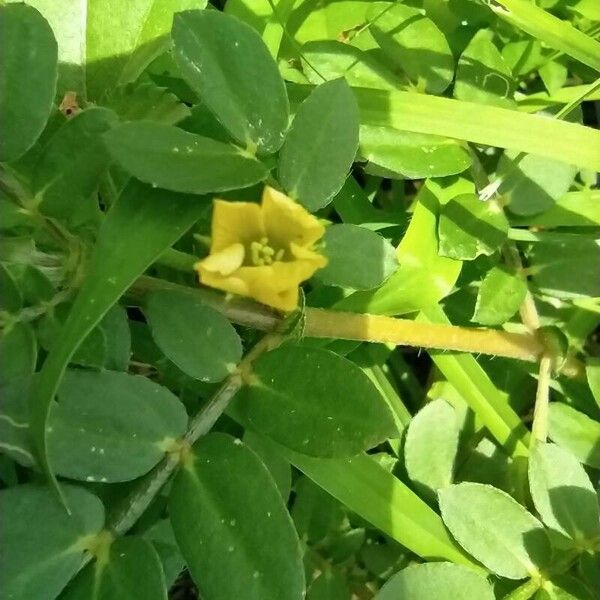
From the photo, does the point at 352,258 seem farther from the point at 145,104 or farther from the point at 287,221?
the point at 145,104

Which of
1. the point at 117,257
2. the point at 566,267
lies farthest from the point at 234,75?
the point at 566,267

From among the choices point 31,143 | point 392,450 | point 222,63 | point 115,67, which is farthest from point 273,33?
point 392,450

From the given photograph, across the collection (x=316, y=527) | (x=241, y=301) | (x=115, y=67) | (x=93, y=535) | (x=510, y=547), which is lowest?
(x=316, y=527)

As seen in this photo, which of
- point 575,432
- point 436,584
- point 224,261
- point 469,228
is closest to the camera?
point 224,261

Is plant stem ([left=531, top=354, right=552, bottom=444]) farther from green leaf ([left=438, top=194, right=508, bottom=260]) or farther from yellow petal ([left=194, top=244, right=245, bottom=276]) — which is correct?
yellow petal ([left=194, top=244, right=245, bottom=276])

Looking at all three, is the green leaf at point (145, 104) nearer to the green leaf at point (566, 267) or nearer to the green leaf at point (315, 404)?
the green leaf at point (315, 404)

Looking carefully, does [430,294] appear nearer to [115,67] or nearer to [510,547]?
[510,547]

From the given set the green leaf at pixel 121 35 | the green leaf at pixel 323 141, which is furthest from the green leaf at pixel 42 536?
the green leaf at pixel 121 35
